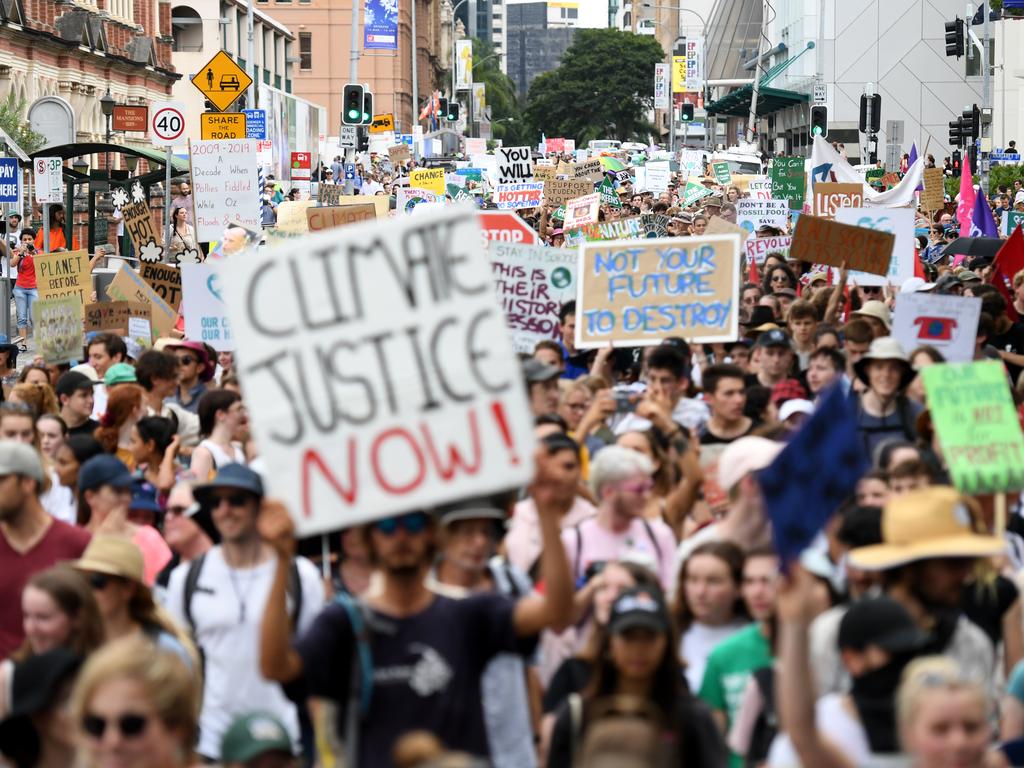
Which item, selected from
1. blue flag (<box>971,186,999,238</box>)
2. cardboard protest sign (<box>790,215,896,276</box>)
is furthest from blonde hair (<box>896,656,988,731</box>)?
blue flag (<box>971,186,999,238</box>)

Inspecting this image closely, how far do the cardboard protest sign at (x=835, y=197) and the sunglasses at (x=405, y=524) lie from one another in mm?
15845

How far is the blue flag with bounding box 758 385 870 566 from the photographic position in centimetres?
484

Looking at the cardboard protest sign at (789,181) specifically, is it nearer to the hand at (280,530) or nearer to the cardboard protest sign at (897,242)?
the cardboard protest sign at (897,242)

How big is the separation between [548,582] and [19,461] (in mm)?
2469

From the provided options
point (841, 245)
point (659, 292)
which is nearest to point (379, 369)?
point (659, 292)

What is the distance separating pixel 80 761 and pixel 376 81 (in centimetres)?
13409

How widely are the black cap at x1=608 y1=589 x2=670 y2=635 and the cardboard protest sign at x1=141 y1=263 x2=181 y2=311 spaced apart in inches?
450

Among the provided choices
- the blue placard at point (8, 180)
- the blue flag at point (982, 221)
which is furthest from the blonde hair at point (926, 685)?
the blue flag at point (982, 221)

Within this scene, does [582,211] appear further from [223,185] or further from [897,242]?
[897,242]

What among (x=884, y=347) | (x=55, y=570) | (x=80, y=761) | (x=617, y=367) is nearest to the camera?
(x=80, y=761)

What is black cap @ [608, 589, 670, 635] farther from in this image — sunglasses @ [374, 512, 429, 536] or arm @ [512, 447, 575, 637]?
sunglasses @ [374, 512, 429, 536]

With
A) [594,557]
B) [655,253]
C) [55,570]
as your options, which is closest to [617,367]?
[655,253]

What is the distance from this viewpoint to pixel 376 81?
13675 centimetres

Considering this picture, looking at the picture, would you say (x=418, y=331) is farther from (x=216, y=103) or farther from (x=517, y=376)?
(x=216, y=103)
